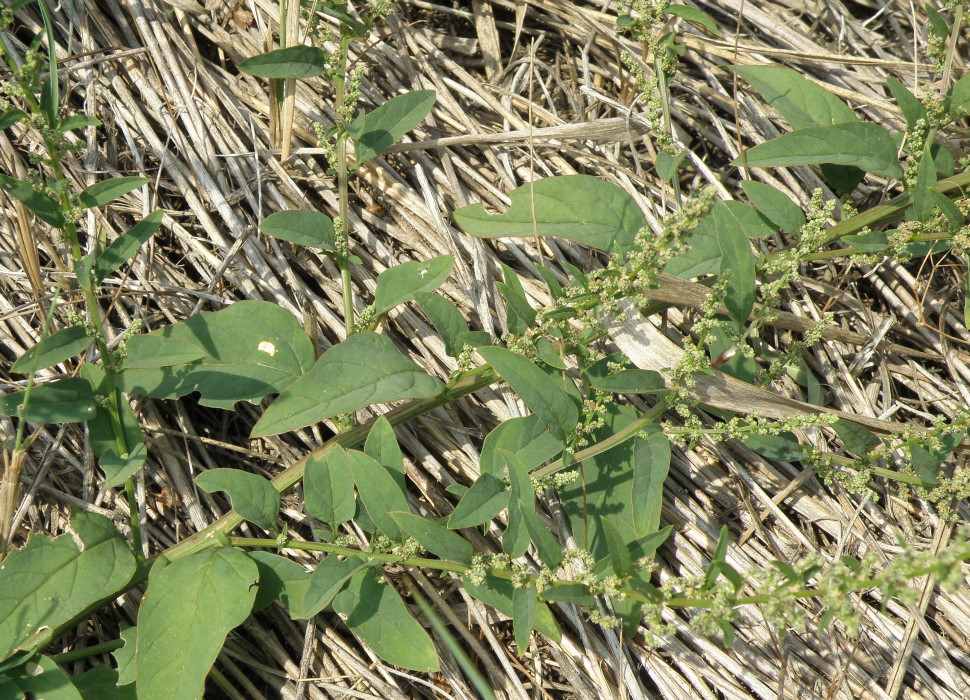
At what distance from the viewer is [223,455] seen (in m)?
2.74

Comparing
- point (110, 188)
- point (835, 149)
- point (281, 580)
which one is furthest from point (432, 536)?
point (835, 149)

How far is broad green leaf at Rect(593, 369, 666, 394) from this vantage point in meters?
2.09

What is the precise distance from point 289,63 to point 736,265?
4.61 ft

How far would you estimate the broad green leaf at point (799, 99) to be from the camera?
96.3 inches

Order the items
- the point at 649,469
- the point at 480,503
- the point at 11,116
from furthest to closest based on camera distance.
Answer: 1. the point at 649,469
2. the point at 480,503
3. the point at 11,116

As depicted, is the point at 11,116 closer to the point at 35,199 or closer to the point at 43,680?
the point at 35,199

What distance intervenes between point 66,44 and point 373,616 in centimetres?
240

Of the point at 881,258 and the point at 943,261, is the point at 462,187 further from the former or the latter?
the point at 943,261

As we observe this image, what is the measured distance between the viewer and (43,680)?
6.84 ft

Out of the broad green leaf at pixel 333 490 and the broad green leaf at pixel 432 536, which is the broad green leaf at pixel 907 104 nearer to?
the broad green leaf at pixel 432 536

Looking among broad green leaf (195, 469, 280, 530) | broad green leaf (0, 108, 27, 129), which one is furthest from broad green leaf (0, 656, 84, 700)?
broad green leaf (0, 108, 27, 129)

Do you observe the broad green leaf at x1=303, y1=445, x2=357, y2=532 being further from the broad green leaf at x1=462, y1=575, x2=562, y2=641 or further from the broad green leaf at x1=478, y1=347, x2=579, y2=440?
the broad green leaf at x1=478, y1=347, x2=579, y2=440

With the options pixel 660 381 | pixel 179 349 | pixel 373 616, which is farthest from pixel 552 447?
pixel 179 349

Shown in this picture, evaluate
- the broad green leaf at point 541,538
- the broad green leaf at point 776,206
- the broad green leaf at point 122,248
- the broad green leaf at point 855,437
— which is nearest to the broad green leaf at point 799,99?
the broad green leaf at point 776,206
